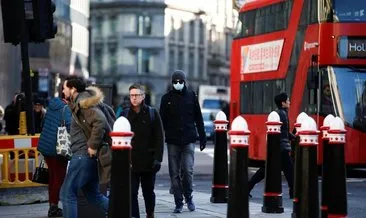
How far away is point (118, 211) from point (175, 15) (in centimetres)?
9979

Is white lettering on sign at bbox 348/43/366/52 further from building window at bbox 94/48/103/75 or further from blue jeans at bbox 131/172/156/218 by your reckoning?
building window at bbox 94/48/103/75

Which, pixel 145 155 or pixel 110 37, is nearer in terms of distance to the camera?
pixel 145 155

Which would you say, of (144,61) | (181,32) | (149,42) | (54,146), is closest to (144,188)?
(54,146)

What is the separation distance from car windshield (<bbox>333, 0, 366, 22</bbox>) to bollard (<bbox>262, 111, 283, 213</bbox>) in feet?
27.9

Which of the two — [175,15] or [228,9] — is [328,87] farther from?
[228,9]

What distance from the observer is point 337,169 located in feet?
36.5

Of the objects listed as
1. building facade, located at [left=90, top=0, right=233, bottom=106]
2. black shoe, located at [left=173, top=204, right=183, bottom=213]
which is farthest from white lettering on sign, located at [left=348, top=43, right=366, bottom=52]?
building facade, located at [left=90, top=0, right=233, bottom=106]

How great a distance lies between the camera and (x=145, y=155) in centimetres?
1236

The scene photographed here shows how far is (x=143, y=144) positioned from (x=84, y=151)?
111cm

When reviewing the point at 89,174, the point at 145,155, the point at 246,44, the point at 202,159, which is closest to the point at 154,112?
the point at 145,155

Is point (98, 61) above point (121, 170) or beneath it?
above

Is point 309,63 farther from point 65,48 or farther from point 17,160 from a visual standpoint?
point 65,48

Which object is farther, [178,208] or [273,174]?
[273,174]

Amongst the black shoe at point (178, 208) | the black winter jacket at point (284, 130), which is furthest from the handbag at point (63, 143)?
the black winter jacket at point (284, 130)
